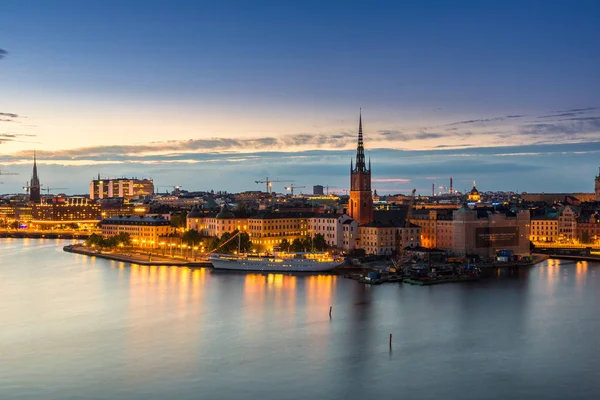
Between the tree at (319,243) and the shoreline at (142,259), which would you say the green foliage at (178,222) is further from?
the tree at (319,243)

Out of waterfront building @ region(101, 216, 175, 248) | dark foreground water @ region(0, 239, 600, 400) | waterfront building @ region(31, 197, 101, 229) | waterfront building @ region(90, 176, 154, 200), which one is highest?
waterfront building @ region(90, 176, 154, 200)

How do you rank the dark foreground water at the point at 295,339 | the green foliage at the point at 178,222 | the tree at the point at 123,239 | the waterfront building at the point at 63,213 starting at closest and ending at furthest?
the dark foreground water at the point at 295,339, the tree at the point at 123,239, the green foliage at the point at 178,222, the waterfront building at the point at 63,213

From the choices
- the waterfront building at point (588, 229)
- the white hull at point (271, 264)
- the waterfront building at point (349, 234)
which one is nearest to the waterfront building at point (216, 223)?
the waterfront building at point (349, 234)

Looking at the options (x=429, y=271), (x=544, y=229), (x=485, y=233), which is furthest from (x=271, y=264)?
(x=544, y=229)

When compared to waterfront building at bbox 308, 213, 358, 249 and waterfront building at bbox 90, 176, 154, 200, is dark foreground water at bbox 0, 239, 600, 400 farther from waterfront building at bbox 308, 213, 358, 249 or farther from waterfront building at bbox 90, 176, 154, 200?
waterfront building at bbox 90, 176, 154, 200

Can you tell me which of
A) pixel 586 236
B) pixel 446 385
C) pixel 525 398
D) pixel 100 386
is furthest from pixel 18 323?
pixel 586 236

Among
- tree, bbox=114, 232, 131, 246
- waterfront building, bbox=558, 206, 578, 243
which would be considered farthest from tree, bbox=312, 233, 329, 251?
waterfront building, bbox=558, 206, 578, 243

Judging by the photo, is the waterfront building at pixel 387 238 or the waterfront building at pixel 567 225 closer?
the waterfront building at pixel 387 238
